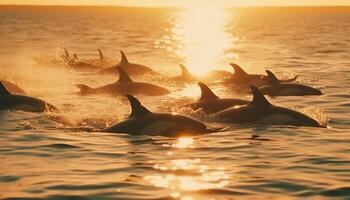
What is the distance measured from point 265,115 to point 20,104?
697cm

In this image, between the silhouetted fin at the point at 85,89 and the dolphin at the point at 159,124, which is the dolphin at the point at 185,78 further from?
the dolphin at the point at 159,124

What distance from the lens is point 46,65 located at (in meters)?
42.6

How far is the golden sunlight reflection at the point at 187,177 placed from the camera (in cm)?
1206

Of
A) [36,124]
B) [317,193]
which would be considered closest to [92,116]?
[36,124]

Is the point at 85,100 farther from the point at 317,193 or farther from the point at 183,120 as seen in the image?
the point at 317,193

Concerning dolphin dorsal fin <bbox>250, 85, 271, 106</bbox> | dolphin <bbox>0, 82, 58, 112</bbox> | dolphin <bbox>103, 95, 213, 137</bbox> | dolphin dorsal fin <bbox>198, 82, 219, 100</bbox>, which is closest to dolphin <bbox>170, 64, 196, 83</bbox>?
dolphin <bbox>0, 82, 58, 112</bbox>

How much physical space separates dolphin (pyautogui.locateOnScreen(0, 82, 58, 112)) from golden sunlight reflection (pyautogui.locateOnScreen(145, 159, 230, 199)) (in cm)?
769

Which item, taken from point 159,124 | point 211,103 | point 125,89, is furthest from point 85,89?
point 159,124

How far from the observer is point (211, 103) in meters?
19.7

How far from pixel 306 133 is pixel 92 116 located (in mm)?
5976

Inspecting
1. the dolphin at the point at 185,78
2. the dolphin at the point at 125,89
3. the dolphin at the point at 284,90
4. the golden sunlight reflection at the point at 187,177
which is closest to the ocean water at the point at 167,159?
the golden sunlight reflection at the point at 187,177

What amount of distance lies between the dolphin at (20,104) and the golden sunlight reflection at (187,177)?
7.69m

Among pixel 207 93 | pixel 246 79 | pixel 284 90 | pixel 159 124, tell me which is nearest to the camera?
pixel 159 124

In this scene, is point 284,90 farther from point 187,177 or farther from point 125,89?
point 187,177
